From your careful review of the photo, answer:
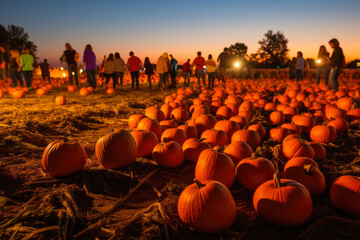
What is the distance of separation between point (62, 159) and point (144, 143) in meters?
1.09

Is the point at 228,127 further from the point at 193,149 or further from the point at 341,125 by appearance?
the point at 341,125

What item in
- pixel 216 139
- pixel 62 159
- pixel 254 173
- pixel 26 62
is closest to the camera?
pixel 254 173

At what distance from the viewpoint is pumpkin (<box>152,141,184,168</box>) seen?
3.08 metres

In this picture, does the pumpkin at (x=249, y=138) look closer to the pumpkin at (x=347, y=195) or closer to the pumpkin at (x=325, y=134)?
the pumpkin at (x=325, y=134)

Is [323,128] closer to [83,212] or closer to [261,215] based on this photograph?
[261,215]

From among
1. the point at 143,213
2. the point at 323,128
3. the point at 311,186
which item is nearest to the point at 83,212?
the point at 143,213

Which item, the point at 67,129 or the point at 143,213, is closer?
the point at 143,213

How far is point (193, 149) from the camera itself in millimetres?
3244

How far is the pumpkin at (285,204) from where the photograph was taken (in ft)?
Answer: 6.29

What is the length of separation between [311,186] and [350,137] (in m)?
2.40

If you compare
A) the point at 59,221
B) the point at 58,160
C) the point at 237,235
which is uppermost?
the point at 58,160

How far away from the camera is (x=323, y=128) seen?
406cm

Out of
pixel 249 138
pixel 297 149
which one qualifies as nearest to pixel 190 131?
pixel 249 138

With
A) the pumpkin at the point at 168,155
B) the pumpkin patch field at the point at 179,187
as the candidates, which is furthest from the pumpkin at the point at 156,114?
the pumpkin at the point at 168,155
